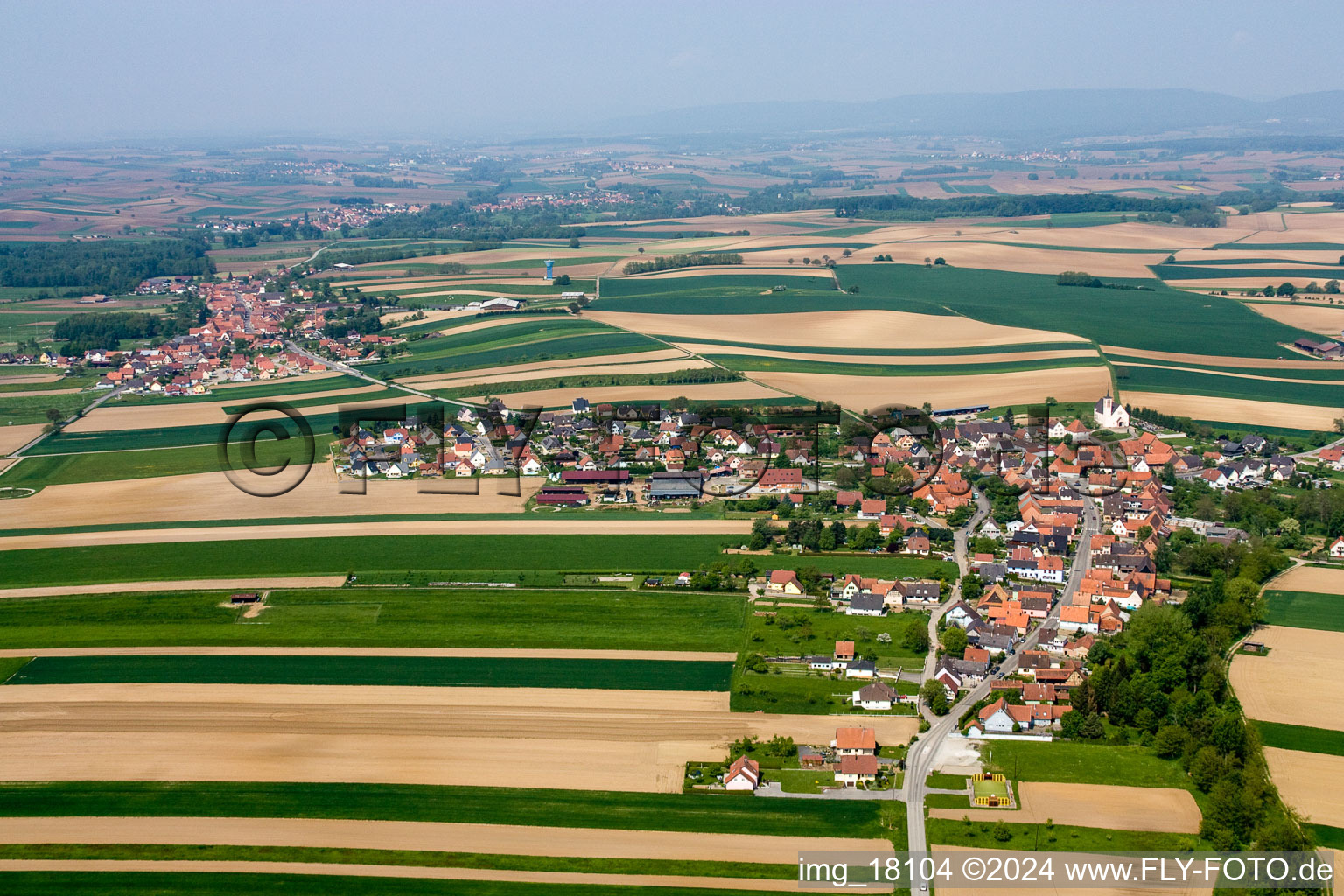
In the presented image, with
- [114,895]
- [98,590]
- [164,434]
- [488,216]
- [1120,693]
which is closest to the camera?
[114,895]

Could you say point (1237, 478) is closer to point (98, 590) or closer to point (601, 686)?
point (601, 686)

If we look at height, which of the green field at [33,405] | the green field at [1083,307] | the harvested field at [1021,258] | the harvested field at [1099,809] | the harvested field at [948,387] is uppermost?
the harvested field at [1021,258]

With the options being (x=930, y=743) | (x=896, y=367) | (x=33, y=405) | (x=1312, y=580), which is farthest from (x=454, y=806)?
(x=33, y=405)

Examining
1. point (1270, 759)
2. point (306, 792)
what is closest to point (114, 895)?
point (306, 792)

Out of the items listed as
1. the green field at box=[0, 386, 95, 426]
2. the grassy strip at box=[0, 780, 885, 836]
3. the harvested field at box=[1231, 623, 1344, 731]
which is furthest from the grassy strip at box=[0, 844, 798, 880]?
the green field at box=[0, 386, 95, 426]

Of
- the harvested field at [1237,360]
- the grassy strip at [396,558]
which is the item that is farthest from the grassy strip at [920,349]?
the grassy strip at [396,558]

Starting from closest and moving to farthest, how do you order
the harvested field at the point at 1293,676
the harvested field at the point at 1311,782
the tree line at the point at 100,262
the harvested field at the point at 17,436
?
the harvested field at the point at 1311,782 → the harvested field at the point at 1293,676 → the harvested field at the point at 17,436 → the tree line at the point at 100,262

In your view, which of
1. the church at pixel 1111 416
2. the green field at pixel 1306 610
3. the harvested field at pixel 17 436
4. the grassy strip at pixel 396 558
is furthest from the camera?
the harvested field at pixel 17 436

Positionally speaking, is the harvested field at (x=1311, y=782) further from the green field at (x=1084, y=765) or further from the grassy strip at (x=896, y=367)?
the grassy strip at (x=896, y=367)
